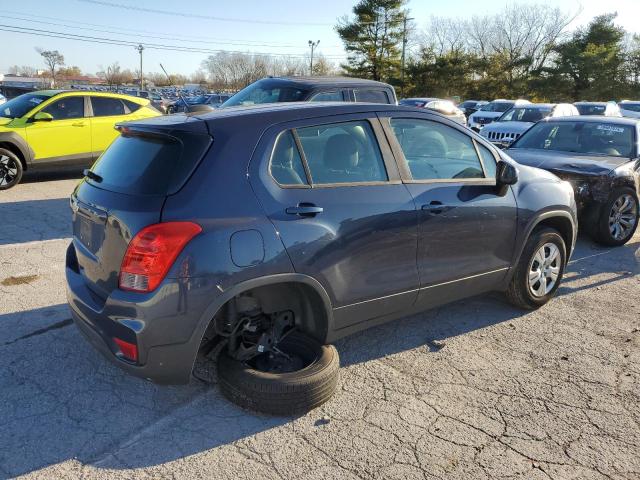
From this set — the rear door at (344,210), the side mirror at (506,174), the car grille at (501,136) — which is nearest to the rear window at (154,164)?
the rear door at (344,210)

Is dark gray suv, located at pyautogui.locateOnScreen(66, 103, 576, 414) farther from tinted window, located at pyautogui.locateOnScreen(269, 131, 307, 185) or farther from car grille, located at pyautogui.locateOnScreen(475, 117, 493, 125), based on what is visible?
car grille, located at pyautogui.locateOnScreen(475, 117, 493, 125)

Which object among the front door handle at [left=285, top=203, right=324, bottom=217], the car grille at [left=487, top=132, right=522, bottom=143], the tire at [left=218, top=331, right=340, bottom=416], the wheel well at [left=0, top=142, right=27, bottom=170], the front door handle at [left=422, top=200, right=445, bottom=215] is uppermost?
the front door handle at [left=285, top=203, right=324, bottom=217]

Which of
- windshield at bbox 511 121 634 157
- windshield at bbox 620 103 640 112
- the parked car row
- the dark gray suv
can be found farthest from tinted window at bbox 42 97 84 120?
windshield at bbox 620 103 640 112

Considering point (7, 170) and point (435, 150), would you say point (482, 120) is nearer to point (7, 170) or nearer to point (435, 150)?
point (7, 170)

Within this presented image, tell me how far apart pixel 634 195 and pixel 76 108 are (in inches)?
374

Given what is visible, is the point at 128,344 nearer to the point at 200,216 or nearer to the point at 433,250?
the point at 200,216

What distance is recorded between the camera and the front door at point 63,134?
375 inches

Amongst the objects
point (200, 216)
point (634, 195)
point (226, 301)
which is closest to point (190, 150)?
point (200, 216)

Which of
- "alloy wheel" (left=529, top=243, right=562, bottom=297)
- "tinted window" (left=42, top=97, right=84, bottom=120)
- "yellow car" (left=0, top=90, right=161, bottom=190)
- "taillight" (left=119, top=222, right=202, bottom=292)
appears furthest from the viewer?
"tinted window" (left=42, top=97, right=84, bottom=120)

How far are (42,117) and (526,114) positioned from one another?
42.4 ft

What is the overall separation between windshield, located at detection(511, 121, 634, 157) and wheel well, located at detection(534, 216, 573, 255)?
129 inches

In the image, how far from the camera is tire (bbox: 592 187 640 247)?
22.2 ft

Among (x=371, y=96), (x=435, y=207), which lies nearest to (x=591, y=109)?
(x=371, y=96)

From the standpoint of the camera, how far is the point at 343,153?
3.45 meters
